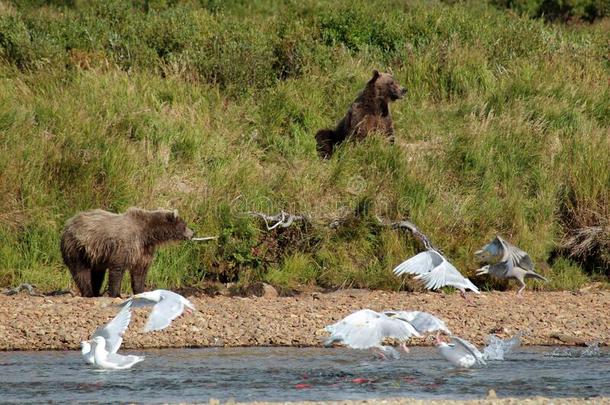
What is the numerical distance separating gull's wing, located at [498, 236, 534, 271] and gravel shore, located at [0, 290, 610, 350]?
29 cm

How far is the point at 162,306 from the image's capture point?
870 cm

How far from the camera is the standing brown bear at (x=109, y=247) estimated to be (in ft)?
37.4

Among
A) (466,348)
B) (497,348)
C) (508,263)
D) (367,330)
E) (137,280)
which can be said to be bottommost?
(137,280)

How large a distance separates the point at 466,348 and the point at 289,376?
3.96 ft

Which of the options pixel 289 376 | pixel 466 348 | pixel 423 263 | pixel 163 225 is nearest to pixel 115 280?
pixel 163 225

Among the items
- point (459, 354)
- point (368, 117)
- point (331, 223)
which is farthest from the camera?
point (368, 117)

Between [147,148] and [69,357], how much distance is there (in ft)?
16.7

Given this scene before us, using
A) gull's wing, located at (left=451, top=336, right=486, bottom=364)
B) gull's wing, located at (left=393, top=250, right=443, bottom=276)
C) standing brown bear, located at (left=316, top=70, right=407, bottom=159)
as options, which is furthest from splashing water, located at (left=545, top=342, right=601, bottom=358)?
standing brown bear, located at (left=316, top=70, right=407, bottom=159)

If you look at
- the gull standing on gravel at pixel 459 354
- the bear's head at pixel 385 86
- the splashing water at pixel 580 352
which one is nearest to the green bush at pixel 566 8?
the bear's head at pixel 385 86

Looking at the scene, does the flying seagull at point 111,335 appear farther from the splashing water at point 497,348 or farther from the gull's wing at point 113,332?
the splashing water at point 497,348

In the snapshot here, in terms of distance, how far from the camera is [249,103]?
16531 millimetres

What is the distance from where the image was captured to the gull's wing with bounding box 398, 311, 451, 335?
876 cm

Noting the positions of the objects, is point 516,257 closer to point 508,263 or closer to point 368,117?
point 508,263

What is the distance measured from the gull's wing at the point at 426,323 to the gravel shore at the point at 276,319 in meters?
1.45
